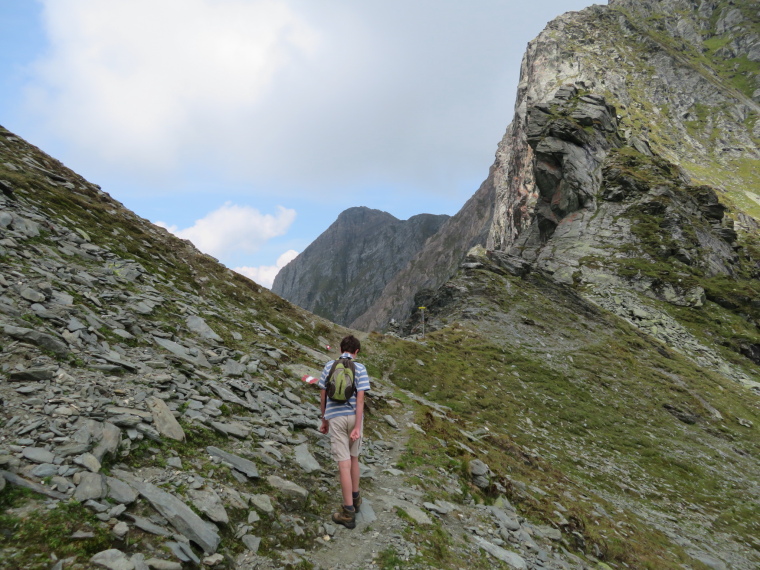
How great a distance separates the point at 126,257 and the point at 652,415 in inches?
1481

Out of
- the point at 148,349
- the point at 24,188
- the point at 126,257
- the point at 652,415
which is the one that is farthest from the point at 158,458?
the point at 652,415

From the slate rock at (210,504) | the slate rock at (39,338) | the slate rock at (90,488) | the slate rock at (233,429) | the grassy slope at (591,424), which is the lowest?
the grassy slope at (591,424)

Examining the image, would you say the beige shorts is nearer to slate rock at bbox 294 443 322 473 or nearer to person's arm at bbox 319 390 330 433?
person's arm at bbox 319 390 330 433

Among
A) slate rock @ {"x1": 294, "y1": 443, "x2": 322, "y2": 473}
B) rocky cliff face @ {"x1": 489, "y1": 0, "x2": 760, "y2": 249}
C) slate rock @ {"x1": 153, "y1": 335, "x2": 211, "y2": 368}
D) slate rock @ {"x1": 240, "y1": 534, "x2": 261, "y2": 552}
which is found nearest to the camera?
slate rock @ {"x1": 240, "y1": 534, "x2": 261, "y2": 552}

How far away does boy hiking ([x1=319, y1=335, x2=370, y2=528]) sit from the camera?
25.6 ft

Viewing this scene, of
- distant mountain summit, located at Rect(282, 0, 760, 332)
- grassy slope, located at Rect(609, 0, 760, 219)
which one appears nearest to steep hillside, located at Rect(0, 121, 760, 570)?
distant mountain summit, located at Rect(282, 0, 760, 332)

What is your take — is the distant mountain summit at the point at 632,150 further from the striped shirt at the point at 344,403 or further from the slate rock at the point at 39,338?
the slate rock at the point at 39,338

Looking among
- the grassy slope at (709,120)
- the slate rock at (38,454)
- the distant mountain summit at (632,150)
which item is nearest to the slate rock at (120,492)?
the slate rock at (38,454)

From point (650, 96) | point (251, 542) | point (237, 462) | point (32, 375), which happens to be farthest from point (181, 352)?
point (650, 96)

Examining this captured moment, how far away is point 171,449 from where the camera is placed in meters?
7.10

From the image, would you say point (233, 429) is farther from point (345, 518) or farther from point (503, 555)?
point (503, 555)

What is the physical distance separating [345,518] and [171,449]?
376 cm

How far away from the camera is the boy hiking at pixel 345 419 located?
781 cm

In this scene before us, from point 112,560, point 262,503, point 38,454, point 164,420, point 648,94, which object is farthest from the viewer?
point 648,94
